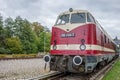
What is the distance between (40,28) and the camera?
9150 centimetres

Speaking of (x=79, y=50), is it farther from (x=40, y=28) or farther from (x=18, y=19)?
(x=40, y=28)

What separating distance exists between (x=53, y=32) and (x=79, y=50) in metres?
1.99

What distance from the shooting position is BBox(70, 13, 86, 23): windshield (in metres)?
12.7

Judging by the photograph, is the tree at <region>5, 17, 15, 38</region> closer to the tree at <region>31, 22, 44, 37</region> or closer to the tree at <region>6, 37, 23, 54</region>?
the tree at <region>6, 37, 23, 54</region>

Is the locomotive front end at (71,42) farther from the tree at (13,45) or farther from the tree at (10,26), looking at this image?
the tree at (10,26)

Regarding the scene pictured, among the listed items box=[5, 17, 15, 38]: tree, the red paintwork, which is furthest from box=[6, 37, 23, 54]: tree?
the red paintwork

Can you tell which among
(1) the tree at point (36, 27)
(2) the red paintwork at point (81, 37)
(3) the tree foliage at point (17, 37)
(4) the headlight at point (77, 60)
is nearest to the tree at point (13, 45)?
(3) the tree foliage at point (17, 37)

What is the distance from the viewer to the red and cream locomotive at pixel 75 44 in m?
12.0

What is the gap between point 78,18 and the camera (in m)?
12.8

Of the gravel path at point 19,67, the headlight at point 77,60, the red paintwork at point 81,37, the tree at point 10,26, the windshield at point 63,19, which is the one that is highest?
the tree at point 10,26

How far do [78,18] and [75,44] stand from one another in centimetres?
151

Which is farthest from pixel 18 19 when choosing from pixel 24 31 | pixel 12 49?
pixel 12 49

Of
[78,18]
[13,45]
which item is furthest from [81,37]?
[13,45]

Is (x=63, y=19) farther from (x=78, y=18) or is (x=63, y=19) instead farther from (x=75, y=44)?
(x=75, y=44)
